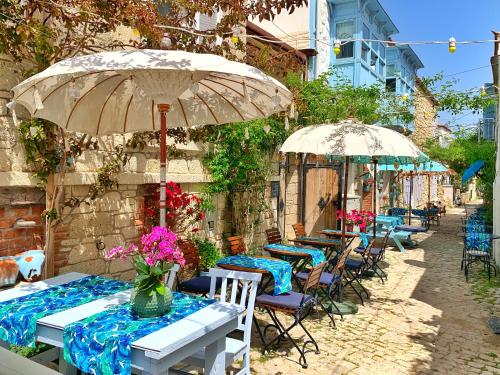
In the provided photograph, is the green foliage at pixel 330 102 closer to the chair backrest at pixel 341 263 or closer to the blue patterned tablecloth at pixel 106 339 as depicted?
the chair backrest at pixel 341 263

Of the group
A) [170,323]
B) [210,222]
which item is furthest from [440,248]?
[170,323]

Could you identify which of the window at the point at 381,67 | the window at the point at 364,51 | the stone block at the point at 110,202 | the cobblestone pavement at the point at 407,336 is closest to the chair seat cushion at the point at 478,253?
the cobblestone pavement at the point at 407,336

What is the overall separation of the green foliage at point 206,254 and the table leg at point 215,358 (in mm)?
3843

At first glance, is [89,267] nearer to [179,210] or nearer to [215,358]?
[179,210]

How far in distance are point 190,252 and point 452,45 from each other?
481 cm

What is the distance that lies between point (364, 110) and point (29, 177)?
8100mm

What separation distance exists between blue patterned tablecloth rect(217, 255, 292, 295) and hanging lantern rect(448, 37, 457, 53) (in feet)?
12.0

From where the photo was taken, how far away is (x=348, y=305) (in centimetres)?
614

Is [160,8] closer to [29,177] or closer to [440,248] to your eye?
[29,177]

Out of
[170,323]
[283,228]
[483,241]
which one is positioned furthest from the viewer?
[283,228]

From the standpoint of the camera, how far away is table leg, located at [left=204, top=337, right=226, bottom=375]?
2.99 meters

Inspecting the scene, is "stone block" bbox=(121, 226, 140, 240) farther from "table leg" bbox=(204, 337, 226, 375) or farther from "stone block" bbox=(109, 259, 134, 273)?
"table leg" bbox=(204, 337, 226, 375)

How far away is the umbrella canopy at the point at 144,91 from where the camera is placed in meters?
2.83

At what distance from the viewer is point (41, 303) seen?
315 cm
